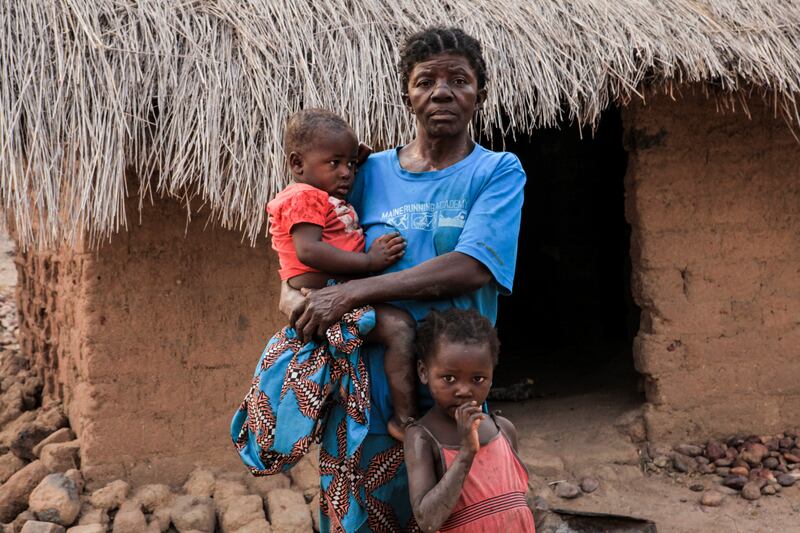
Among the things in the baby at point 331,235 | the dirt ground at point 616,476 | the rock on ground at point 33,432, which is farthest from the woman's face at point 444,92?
the rock on ground at point 33,432

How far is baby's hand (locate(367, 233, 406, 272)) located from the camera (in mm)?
2111

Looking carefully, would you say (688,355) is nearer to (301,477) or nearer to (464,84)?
(301,477)

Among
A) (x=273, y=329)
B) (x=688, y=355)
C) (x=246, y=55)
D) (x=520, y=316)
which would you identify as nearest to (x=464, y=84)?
(x=246, y=55)

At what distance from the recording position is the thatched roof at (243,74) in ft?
12.0

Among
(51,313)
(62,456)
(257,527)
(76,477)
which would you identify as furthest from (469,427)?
(51,313)

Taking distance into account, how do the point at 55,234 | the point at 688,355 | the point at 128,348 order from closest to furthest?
the point at 55,234, the point at 128,348, the point at 688,355

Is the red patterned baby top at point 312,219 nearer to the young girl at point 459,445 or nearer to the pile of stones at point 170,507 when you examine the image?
the young girl at point 459,445

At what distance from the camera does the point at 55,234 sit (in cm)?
364

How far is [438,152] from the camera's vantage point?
7.09 feet

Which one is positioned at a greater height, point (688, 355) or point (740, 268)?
point (740, 268)

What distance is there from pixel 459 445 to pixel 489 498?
14cm

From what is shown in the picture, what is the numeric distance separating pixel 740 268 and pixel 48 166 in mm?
3392

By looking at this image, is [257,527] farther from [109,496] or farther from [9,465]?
[9,465]

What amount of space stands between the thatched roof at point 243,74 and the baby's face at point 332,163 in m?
1.45
